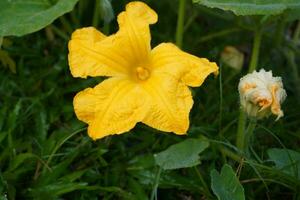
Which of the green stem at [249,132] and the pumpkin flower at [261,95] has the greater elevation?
the pumpkin flower at [261,95]

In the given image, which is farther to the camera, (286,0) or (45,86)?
(45,86)

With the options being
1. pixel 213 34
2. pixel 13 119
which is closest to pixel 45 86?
pixel 13 119

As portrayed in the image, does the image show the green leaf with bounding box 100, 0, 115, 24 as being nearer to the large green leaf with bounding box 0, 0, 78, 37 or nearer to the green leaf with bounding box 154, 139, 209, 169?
the large green leaf with bounding box 0, 0, 78, 37

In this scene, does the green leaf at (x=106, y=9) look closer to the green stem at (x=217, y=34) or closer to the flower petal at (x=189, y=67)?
the flower petal at (x=189, y=67)

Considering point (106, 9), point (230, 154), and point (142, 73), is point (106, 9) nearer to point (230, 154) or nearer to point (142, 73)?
point (142, 73)

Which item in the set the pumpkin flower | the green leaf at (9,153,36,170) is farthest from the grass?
the pumpkin flower

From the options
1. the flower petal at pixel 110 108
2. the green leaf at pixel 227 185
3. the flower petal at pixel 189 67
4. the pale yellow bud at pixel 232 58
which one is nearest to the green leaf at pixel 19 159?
the flower petal at pixel 110 108

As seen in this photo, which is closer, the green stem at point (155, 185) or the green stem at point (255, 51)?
the green stem at point (155, 185)

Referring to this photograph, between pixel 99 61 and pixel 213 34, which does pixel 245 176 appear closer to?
pixel 99 61

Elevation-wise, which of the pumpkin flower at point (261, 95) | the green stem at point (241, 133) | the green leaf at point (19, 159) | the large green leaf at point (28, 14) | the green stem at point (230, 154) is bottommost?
the green leaf at point (19, 159)
